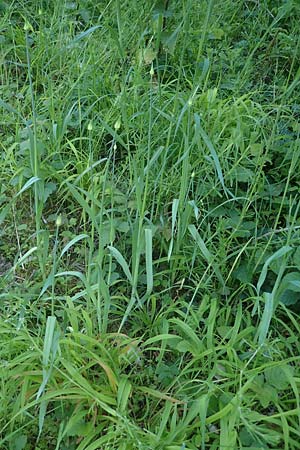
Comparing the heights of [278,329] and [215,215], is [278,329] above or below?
below

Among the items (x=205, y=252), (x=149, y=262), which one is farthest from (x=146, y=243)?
(x=205, y=252)

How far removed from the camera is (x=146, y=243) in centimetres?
152

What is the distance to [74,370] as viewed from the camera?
143cm

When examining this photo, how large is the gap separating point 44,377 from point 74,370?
0.08 m

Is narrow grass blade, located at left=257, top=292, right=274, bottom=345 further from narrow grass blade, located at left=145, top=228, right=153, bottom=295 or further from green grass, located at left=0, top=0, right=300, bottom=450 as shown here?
narrow grass blade, located at left=145, top=228, right=153, bottom=295

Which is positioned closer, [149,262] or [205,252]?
[149,262]

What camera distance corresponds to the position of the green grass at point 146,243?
4.75ft

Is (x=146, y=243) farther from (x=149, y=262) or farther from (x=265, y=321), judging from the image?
(x=265, y=321)

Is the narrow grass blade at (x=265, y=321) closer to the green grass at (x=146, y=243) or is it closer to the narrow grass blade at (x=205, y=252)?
the green grass at (x=146, y=243)

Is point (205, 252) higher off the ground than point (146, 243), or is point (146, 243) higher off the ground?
point (146, 243)

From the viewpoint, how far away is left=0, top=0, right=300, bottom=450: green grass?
1447mm

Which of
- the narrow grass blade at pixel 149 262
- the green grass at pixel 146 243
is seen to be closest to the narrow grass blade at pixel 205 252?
the green grass at pixel 146 243

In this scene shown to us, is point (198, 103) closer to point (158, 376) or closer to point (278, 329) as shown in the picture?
point (278, 329)

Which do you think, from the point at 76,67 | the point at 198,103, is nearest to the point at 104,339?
the point at 198,103
